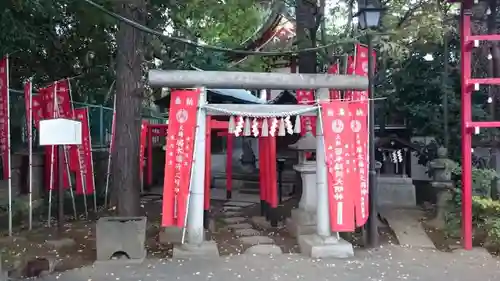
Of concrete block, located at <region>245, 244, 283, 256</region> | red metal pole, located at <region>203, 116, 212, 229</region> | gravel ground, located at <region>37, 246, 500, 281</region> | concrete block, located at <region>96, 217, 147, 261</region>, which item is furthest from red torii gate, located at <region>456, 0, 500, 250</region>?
concrete block, located at <region>96, 217, 147, 261</region>

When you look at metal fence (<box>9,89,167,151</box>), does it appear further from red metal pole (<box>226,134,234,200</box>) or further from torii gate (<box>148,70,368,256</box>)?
torii gate (<box>148,70,368,256</box>)

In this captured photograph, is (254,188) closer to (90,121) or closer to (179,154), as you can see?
(90,121)

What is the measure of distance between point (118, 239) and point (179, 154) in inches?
67.4

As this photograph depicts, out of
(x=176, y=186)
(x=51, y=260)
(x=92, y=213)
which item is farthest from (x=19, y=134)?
(x=176, y=186)

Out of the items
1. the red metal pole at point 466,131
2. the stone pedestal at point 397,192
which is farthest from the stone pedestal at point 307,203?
the stone pedestal at point 397,192

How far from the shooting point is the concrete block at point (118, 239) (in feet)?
26.2

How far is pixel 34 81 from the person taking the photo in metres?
14.2

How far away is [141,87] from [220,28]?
8923mm

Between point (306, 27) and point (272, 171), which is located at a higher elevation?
point (306, 27)

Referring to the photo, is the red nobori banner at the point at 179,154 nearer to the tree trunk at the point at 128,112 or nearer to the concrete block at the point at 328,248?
the tree trunk at the point at 128,112

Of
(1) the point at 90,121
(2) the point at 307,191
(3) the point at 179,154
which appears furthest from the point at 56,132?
(1) the point at 90,121

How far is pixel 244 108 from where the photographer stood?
28.5 feet

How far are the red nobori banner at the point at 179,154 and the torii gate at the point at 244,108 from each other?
12 cm

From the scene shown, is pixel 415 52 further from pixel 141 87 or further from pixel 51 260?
pixel 51 260
